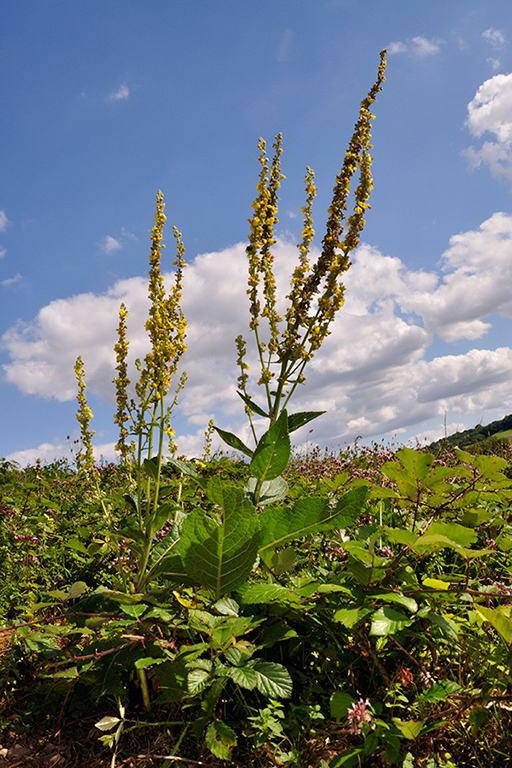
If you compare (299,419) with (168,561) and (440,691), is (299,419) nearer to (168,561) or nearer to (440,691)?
(168,561)

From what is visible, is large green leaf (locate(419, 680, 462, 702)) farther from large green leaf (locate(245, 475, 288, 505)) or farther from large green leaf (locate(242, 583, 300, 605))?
large green leaf (locate(245, 475, 288, 505))

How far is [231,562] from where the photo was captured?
5.70 feet

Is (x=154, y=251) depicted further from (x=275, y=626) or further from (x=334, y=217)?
(x=275, y=626)

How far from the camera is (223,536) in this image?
1679 millimetres

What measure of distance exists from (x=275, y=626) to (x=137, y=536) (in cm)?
71

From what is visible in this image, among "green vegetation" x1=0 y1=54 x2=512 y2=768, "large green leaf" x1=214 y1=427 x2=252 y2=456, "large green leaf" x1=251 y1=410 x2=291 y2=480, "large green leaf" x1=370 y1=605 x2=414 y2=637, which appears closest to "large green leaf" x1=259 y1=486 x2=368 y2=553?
"green vegetation" x1=0 y1=54 x2=512 y2=768

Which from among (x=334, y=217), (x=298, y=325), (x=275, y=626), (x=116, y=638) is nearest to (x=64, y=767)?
(x=116, y=638)

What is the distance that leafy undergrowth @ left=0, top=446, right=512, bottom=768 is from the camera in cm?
153

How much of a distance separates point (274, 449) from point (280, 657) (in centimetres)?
83

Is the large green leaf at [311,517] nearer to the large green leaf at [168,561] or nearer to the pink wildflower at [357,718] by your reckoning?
the large green leaf at [168,561]

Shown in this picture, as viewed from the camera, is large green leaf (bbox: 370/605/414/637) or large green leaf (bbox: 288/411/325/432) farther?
large green leaf (bbox: 288/411/325/432)

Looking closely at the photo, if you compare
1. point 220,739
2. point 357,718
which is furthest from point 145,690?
point 357,718

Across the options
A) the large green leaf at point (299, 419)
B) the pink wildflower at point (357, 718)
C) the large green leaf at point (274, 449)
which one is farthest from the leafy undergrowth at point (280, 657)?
the large green leaf at point (299, 419)

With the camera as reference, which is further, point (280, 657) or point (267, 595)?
point (280, 657)
